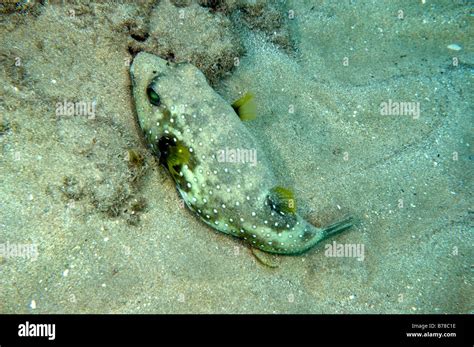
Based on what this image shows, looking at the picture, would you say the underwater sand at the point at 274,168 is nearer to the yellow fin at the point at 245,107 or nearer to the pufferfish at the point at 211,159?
the pufferfish at the point at 211,159

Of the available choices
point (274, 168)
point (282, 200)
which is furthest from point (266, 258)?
point (274, 168)

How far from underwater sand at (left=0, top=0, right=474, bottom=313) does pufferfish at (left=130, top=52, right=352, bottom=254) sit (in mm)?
284

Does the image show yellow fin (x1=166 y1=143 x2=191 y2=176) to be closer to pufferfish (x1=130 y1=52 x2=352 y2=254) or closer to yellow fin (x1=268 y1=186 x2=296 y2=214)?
pufferfish (x1=130 y1=52 x2=352 y2=254)

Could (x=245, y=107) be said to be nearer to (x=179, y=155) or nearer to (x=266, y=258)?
(x=179, y=155)

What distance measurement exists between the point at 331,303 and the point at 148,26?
4.01m

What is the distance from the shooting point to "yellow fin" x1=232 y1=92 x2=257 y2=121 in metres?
4.13

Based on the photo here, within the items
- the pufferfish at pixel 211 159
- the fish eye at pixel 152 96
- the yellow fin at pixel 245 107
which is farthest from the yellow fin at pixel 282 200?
the fish eye at pixel 152 96

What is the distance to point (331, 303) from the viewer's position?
4117 millimetres

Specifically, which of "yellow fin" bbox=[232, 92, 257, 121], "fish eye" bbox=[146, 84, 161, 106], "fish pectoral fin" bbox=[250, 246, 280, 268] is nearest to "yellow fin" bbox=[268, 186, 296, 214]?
"fish pectoral fin" bbox=[250, 246, 280, 268]

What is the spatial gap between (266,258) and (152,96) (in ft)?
7.61
